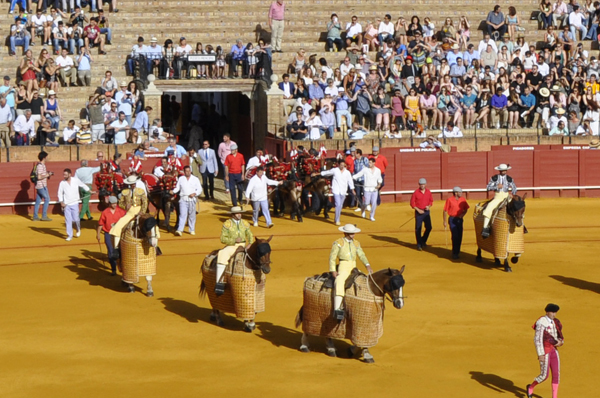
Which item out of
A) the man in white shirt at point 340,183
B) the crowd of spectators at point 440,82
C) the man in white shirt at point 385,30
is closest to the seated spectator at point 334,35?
the crowd of spectators at point 440,82

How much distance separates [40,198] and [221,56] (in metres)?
8.37

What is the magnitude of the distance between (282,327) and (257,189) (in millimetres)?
8326

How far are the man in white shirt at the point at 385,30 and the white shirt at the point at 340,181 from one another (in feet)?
36.4

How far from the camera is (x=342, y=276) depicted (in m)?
15.4

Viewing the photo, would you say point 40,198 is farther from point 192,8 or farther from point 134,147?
point 192,8

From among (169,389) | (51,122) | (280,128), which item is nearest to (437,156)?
(280,128)

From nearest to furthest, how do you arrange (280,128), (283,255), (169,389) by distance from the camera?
(169,389) → (283,255) → (280,128)

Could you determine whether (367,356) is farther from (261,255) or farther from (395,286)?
(261,255)

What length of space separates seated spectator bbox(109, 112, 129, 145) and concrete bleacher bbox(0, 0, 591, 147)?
2852 mm

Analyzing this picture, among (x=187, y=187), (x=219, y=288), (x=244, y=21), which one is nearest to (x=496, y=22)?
(x=244, y=21)

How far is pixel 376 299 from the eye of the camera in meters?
15.1

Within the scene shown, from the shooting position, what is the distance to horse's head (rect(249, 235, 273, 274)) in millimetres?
16000

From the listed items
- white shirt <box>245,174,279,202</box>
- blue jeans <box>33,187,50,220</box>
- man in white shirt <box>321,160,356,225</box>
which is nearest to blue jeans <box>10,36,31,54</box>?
blue jeans <box>33,187,50,220</box>

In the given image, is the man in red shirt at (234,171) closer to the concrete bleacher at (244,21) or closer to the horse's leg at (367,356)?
the concrete bleacher at (244,21)
